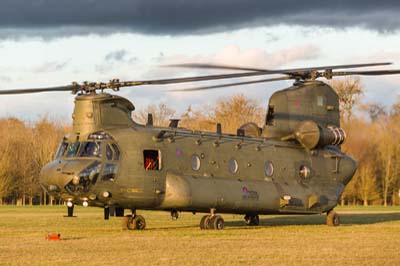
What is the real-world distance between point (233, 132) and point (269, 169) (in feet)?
123

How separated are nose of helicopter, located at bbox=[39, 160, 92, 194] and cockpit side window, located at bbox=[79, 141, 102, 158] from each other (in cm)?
38

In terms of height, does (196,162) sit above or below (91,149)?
below

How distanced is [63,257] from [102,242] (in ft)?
14.1

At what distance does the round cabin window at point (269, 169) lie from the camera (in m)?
33.5

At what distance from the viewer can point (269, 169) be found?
3353 centimetres

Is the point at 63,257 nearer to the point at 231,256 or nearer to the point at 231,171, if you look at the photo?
the point at 231,256

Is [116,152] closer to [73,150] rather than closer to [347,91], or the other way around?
[73,150]

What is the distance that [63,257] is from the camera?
19.8m

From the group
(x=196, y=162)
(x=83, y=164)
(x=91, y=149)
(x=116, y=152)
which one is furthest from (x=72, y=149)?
(x=196, y=162)

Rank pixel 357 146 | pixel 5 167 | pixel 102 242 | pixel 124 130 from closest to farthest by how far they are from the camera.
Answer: pixel 102 242 → pixel 124 130 → pixel 357 146 → pixel 5 167

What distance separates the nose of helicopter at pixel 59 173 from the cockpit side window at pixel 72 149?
17.3 inches

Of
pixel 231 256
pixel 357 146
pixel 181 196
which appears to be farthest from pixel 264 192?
pixel 357 146

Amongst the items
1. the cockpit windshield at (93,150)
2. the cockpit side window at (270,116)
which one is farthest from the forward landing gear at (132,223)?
the cockpit side window at (270,116)

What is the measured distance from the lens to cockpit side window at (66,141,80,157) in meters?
28.9
